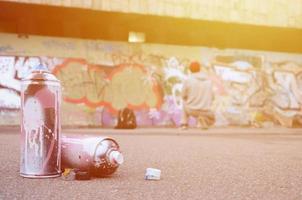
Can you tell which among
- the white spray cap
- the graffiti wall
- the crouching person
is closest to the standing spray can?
the white spray cap

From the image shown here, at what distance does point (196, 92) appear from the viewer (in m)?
12.3

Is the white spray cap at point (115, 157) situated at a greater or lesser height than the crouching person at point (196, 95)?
lesser

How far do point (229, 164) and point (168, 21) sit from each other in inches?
503

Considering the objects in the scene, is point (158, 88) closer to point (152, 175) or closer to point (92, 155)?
point (152, 175)

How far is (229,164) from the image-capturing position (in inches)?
233

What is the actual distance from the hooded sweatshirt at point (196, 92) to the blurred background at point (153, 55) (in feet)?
16.7

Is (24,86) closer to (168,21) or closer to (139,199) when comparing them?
(139,199)

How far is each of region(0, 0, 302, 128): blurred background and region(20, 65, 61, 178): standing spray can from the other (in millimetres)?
11556

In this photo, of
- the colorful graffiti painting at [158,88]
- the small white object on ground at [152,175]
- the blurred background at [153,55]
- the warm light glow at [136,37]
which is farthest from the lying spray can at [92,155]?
the warm light glow at [136,37]

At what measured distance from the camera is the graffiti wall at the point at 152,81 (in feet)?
56.5

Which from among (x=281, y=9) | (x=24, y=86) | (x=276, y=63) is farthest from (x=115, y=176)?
(x=276, y=63)

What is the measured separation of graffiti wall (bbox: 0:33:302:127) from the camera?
1723 cm

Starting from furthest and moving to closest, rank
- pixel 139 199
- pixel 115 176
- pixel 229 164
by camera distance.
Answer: pixel 229 164 < pixel 115 176 < pixel 139 199

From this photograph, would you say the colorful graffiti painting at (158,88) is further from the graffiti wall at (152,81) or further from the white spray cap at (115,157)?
the white spray cap at (115,157)
